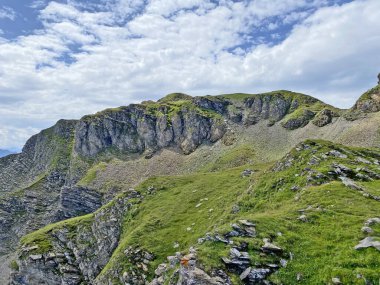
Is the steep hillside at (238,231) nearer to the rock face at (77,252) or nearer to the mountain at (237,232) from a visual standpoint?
the mountain at (237,232)

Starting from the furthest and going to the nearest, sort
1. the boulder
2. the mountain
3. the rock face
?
the rock face, the boulder, the mountain

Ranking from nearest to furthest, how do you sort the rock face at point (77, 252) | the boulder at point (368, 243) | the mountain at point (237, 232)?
the mountain at point (237, 232) → the boulder at point (368, 243) → the rock face at point (77, 252)

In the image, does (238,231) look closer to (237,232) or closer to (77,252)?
(237,232)

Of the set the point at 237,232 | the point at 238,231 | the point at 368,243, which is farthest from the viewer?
the point at 238,231

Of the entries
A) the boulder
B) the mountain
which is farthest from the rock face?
the boulder

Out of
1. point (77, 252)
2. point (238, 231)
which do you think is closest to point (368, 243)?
point (238, 231)

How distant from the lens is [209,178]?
11956cm

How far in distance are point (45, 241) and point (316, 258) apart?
119 meters

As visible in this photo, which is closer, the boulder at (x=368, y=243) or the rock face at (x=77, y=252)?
the boulder at (x=368, y=243)

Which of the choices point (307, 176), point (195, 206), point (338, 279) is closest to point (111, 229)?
point (195, 206)

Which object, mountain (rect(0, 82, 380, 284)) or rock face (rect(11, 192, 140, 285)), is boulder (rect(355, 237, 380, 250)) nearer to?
mountain (rect(0, 82, 380, 284))

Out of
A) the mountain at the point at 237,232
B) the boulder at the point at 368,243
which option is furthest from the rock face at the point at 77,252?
the boulder at the point at 368,243

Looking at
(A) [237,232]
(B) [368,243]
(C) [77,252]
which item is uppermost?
(A) [237,232]

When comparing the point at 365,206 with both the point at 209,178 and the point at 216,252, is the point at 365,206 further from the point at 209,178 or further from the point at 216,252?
the point at 209,178
